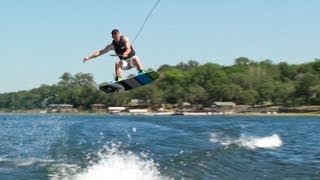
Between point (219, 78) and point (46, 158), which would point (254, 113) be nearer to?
point (219, 78)

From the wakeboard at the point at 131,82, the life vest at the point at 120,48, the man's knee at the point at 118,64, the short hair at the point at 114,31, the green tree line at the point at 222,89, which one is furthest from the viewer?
the green tree line at the point at 222,89

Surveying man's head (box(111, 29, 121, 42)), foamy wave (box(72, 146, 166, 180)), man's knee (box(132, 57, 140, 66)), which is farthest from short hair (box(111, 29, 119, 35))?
foamy wave (box(72, 146, 166, 180))

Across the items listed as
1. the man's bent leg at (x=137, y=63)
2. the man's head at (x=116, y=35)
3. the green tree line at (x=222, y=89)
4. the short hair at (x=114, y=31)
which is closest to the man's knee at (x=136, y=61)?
the man's bent leg at (x=137, y=63)

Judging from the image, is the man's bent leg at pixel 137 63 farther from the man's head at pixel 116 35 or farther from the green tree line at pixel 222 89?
the green tree line at pixel 222 89

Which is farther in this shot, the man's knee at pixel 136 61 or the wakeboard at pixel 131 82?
the wakeboard at pixel 131 82

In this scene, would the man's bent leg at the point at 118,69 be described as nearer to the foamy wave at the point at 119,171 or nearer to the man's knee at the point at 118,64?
the man's knee at the point at 118,64

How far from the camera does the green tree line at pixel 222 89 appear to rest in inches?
5177

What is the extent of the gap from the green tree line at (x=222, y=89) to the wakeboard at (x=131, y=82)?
328 ft

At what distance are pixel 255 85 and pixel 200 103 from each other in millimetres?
14509

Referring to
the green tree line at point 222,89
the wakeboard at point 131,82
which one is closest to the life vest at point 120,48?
the wakeboard at point 131,82

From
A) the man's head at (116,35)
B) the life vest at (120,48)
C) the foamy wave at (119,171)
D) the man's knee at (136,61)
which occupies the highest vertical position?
the man's head at (116,35)

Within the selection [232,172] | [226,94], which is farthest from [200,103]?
[232,172]

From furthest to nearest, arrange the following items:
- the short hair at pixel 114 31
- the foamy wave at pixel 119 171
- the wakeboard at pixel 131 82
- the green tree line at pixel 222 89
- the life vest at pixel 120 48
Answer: the green tree line at pixel 222 89 < the wakeboard at pixel 131 82 < the life vest at pixel 120 48 < the short hair at pixel 114 31 < the foamy wave at pixel 119 171

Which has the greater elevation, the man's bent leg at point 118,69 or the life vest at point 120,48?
the life vest at point 120,48
